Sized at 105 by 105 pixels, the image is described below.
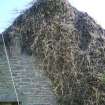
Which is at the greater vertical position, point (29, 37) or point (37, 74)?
point (29, 37)

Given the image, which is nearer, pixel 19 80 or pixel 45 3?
pixel 19 80

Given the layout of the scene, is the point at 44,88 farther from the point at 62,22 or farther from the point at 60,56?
the point at 62,22

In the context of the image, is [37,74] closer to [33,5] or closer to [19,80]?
[19,80]

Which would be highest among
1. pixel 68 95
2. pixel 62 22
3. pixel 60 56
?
pixel 62 22

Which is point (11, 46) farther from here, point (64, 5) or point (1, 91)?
point (64, 5)

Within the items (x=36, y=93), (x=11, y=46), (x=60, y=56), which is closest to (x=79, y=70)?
(x=60, y=56)

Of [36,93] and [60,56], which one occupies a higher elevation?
[60,56]

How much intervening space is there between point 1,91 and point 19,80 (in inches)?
14.4

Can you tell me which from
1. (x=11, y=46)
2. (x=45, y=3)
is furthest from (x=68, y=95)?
(x=45, y=3)

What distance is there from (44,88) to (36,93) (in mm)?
163

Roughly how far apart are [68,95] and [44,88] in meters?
0.44

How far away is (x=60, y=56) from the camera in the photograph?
6668 millimetres

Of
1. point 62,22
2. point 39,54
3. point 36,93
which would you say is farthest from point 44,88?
point 62,22

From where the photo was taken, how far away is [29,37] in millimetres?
6867
